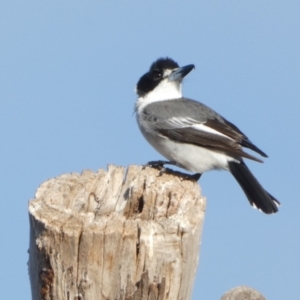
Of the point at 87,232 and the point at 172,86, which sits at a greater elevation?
the point at 172,86

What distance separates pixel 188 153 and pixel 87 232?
12.5 ft

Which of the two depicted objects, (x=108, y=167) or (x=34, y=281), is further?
(x=108, y=167)

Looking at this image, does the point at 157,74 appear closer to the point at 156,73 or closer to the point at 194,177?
the point at 156,73

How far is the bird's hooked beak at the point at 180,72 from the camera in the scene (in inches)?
334

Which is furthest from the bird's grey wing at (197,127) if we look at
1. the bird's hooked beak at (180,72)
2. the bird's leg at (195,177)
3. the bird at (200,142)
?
the bird's hooked beak at (180,72)

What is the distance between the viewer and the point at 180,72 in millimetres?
8523

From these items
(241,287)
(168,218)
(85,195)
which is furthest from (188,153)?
(241,287)

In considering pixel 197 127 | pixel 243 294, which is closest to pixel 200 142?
pixel 197 127

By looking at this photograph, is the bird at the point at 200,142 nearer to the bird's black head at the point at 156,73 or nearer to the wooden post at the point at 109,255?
the bird's black head at the point at 156,73

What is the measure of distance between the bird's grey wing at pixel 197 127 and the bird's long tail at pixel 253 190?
256 millimetres

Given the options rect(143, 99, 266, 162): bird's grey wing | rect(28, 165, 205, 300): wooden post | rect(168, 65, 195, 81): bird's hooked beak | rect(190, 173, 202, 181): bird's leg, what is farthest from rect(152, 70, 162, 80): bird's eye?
rect(28, 165, 205, 300): wooden post

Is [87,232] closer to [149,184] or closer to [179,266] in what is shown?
[179,266]

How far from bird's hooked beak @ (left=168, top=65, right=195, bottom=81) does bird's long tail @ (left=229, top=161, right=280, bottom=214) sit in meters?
1.50

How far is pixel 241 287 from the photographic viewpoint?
3754 mm
